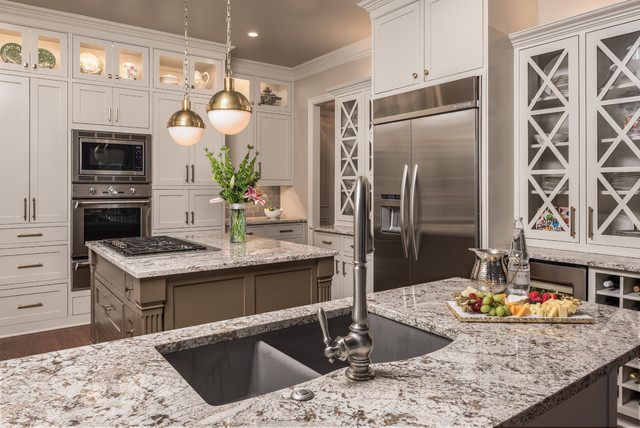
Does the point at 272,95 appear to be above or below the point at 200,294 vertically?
above

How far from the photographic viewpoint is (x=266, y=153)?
5.51 metres

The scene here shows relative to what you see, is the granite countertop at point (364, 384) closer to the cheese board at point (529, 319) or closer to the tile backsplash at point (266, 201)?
the cheese board at point (529, 319)

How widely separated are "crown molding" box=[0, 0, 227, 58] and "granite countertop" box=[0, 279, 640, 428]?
157 inches

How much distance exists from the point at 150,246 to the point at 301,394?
2.11 m

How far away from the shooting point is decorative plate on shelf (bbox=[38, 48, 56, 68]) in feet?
13.0

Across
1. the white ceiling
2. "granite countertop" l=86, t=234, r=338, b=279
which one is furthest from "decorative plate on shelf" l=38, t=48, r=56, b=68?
"granite countertop" l=86, t=234, r=338, b=279

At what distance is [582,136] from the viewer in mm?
2654

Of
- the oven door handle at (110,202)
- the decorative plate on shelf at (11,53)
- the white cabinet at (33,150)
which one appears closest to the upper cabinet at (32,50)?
the decorative plate on shelf at (11,53)

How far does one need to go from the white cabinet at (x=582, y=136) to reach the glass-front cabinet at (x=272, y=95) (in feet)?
10.6

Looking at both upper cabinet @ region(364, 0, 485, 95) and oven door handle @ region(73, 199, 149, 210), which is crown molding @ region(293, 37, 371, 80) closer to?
upper cabinet @ region(364, 0, 485, 95)

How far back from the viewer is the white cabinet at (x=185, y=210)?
4.52 metres

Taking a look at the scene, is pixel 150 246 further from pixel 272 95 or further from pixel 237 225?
pixel 272 95

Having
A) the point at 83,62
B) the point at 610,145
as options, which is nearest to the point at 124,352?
the point at 610,145

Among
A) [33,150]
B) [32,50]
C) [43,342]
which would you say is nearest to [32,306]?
[43,342]
